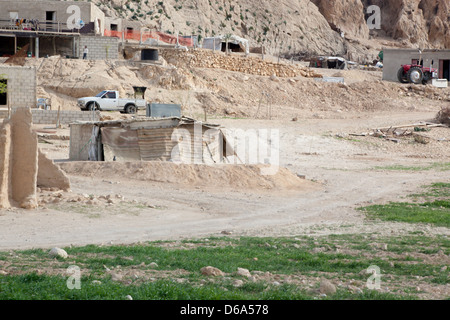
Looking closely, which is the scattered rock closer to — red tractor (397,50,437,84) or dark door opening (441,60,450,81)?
red tractor (397,50,437,84)

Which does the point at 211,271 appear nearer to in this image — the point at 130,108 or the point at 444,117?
the point at 130,108

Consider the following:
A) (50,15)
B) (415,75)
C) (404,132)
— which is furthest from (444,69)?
(50,15)

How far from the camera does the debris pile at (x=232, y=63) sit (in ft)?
157

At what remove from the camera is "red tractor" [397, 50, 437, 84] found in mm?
51906

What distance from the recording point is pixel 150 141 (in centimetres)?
2280

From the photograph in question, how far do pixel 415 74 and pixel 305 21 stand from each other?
28.7m

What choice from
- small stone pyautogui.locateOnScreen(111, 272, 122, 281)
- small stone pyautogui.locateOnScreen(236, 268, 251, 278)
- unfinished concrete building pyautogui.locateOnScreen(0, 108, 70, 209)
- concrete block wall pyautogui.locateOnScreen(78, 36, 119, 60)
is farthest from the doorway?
small stone pyautogui.locateOnScreen(111, 272, 122, 281)

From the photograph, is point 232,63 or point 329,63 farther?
point 329,63

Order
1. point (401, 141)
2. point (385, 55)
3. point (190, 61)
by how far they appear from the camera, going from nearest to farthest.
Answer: point (401, 141)
point (190, 61)
point (385, 55)

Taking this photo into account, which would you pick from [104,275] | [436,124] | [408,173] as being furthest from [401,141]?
[104,275]

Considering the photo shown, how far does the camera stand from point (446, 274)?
367 inches

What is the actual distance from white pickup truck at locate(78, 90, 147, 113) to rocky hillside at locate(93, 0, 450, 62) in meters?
27.4

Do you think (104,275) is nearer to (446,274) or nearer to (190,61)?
(446,274)

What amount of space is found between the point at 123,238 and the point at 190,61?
35522 millimetres
